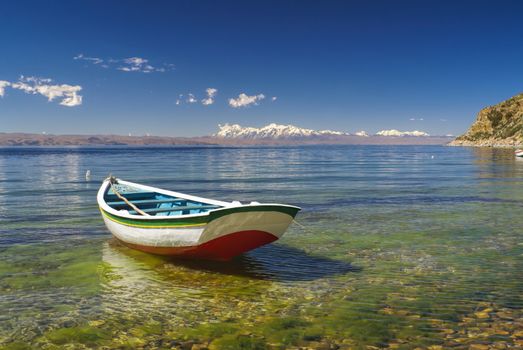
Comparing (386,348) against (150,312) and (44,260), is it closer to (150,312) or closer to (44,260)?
(150,312)

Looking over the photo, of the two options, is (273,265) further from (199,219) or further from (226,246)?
(199,219)

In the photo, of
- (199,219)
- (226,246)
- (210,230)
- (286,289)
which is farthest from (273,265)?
(199,219)

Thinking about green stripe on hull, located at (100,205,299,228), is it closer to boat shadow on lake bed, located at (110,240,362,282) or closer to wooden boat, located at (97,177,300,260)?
wooden boat, located at (97,177,300,260)

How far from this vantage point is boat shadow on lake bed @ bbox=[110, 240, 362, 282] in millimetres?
13231

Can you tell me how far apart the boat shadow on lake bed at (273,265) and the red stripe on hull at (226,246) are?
55 centimetres

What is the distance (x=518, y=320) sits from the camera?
941 centimetres

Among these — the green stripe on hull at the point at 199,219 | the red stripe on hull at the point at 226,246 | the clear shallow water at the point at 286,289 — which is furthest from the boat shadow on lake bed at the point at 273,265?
the green stripe on hull at the point at 199,219

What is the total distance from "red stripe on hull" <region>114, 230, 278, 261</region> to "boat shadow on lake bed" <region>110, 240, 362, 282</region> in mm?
553

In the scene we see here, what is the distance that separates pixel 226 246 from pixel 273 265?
88.5 inches

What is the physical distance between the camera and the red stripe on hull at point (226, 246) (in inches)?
493

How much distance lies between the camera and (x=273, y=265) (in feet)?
46.9

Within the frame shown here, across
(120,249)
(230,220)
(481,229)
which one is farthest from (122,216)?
(481,229)

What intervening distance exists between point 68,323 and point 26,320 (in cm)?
103

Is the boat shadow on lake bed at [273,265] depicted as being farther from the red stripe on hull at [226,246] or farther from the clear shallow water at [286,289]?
the red stripe on hull at [226,246]
